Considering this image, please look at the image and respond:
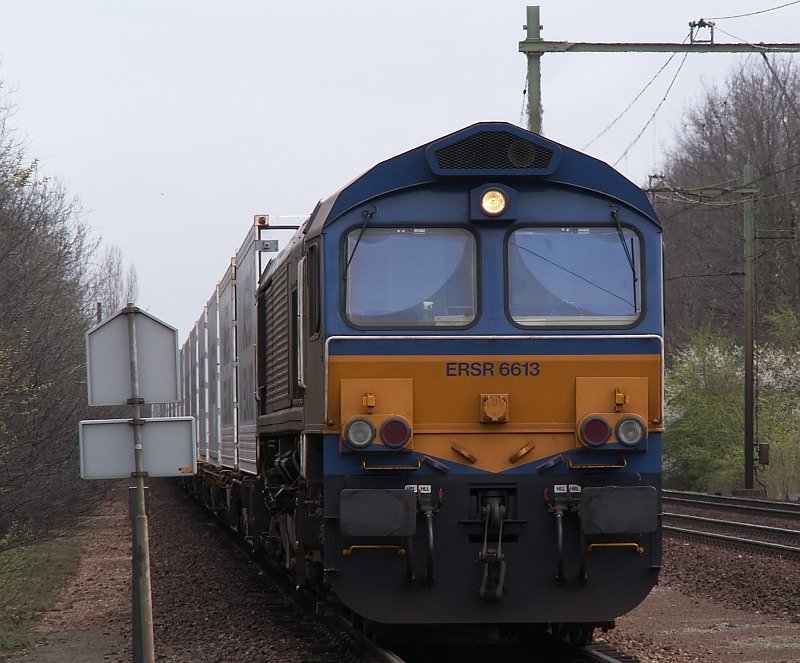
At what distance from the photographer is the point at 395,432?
26.6ft

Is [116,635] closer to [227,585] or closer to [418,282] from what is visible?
[227,585]

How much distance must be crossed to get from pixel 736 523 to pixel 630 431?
1181 cm

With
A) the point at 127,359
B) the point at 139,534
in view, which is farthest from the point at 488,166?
the point at 139,534

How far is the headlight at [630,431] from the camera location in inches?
320

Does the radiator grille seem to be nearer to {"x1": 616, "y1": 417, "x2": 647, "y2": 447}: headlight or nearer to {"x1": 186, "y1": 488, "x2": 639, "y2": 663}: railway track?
{"x1": 186, "y1": 488, "x2": 639, "y2": 663}: railway track

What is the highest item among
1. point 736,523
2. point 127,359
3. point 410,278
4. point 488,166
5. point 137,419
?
point 488,166

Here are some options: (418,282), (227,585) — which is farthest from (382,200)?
(227,585)

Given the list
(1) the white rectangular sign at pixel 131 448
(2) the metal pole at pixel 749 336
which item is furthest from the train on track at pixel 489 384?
(2) the metal pole at pixel 749 336

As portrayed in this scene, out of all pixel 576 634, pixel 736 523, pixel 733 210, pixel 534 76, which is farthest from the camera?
pixel 733 210

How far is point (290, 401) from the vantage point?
10305mm

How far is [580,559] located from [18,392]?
27.6ft

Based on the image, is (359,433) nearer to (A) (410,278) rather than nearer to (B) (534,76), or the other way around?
(A) (410,278)

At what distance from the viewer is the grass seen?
1170 cm

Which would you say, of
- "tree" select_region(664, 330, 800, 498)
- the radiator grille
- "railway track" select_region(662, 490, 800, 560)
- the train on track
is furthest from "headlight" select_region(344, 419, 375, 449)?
"tree" select_region(664, 330, 800, 498)
